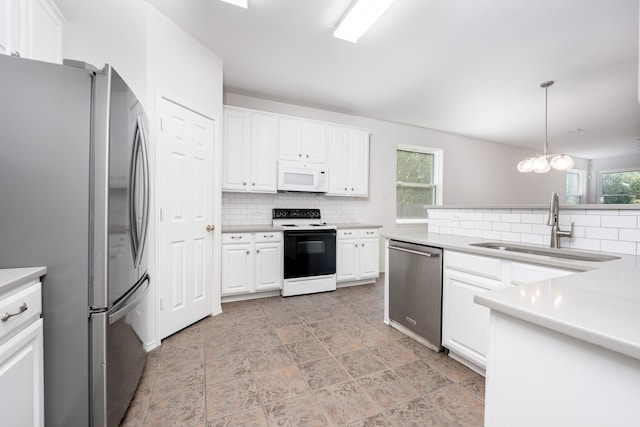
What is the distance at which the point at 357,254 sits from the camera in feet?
12.5

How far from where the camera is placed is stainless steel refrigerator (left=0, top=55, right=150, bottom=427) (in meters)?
1.07

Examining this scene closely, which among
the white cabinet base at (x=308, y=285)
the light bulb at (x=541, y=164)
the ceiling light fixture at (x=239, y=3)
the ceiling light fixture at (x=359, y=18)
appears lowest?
the white cabinet base at (x=308, y=285)

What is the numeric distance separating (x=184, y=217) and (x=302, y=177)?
1.68 metres

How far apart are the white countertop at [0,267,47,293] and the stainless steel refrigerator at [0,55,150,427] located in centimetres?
4

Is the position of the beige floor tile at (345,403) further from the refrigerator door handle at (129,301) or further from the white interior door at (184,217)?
the white interior door at (184,217)

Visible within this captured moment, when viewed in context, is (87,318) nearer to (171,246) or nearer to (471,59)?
(171,246)

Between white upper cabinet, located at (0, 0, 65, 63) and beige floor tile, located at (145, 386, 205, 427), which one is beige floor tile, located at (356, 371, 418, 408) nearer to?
beige floor tile, located at (145, 386, 205, 427)

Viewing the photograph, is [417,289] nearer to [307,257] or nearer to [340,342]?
[340,342]

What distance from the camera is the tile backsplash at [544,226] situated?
1.51m

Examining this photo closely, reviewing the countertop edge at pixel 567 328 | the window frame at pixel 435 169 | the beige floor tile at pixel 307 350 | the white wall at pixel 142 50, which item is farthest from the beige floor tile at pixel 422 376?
the window frame at pixel 435 169

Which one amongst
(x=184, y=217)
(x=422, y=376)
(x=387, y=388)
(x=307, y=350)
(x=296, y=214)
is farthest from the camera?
(x=296, y=214)

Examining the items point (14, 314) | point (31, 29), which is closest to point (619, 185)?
point (14, 314)

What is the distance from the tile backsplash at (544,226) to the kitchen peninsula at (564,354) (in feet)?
3.09

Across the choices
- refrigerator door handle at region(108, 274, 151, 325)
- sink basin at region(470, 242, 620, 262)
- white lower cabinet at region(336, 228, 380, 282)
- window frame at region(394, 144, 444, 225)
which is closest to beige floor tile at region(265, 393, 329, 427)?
refrigerator door handle at region(108, 274, 151, 325)
